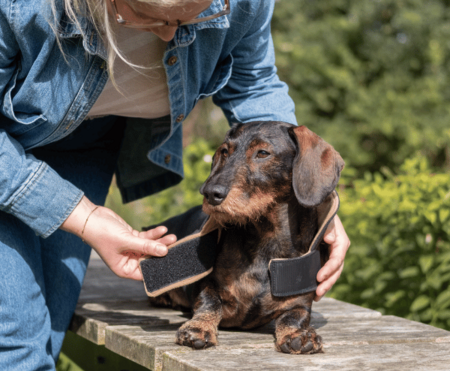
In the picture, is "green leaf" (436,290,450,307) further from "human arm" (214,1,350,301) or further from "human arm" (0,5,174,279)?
"human arm" (0,5,174,279)

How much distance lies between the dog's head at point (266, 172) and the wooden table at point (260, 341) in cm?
54

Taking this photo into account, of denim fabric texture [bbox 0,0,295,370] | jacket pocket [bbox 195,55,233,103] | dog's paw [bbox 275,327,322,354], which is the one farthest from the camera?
→ jacket pocket [bbox 195,55,233,103]

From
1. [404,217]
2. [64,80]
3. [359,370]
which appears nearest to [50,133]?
[64,80]

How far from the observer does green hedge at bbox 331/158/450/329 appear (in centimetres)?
347

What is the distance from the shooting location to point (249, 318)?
248 centimetres

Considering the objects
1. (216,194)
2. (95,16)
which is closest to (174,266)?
(216,194)

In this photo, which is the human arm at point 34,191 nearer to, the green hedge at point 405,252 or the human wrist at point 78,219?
the human wrist at point 78,219

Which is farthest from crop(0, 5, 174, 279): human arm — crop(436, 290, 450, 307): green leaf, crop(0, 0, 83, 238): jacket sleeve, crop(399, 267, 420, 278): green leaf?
crop(436, 290, 450, 307): green leaf

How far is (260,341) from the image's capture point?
2350 mm

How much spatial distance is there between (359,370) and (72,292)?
1.64 meters

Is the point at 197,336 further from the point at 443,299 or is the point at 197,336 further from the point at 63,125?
the point at 443,299

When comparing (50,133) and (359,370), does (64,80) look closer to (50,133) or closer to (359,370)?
(50,133)

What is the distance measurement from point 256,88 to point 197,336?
4.59 ft

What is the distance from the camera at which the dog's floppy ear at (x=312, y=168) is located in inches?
92.1
